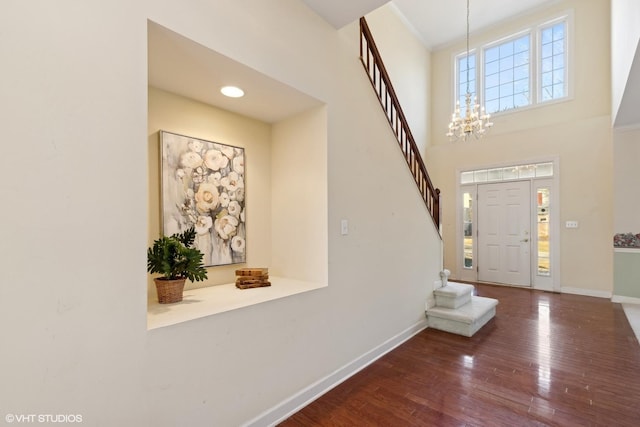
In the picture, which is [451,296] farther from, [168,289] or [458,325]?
[168,289]

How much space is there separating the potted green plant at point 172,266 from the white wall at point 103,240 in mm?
389

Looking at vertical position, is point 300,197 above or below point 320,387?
above

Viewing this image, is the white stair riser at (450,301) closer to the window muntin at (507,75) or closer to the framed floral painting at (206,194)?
the framed floral painting at (206,194)

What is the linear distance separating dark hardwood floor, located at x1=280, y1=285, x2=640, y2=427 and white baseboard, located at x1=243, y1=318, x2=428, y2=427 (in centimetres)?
5

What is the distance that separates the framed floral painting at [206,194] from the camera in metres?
2.15

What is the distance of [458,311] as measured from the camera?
362 centimetres

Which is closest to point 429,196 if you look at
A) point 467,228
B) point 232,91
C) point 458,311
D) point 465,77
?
point 458,311

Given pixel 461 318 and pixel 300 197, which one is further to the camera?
pixel 461 318

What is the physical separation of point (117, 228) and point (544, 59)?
769 centimetres

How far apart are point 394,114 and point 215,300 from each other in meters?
2.96

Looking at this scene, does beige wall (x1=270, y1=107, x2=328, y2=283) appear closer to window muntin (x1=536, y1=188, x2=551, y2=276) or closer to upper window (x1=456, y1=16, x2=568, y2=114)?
window muntin (x1=536, y1=188, x2=551, y2=276)

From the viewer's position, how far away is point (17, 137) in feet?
3.59

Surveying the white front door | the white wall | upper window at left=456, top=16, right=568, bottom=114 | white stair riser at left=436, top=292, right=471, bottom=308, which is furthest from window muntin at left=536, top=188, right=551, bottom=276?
the white wall

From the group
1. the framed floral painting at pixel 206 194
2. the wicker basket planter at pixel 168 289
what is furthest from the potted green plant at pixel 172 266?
the framed floral painting at pixel 206 194
